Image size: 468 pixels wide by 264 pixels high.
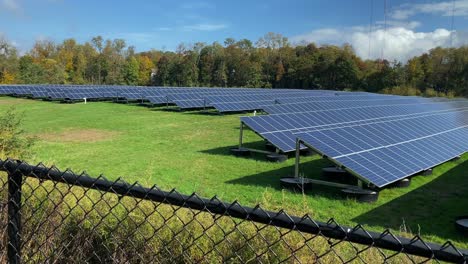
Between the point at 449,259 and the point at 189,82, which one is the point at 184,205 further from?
the point at 189,82

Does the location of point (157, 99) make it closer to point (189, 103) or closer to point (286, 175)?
point (189, 103)

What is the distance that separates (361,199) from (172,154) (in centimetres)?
695

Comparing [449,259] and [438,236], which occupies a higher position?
[449,259]

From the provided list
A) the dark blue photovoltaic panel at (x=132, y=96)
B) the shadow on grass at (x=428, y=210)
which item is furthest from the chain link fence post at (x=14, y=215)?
the dark blue photovoltaic panel at (x=132, y=96)

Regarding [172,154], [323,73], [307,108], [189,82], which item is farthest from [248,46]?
[172,154]

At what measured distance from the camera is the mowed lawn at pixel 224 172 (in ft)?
27.8

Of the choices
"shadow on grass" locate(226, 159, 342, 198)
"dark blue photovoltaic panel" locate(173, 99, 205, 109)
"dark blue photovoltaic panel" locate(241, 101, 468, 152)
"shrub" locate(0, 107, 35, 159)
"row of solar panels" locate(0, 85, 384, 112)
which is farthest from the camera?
"row of solar panels" locate(0, 85, 384, 112)

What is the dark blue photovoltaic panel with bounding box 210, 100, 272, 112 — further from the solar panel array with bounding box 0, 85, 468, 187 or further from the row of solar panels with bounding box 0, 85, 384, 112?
the solar panel array with bounding box 0, 85, 468, 187

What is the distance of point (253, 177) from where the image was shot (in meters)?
11.6

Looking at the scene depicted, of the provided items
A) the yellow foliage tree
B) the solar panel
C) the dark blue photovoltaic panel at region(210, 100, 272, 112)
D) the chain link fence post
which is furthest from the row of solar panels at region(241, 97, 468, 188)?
the yellow foliage tree

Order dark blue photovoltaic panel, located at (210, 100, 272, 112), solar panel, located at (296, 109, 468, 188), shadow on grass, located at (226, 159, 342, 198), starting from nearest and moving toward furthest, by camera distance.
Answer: solar panel, located at (296, 109, 468, 188)
shadow on grass, located at (226, 159, 342, 198)
dark blue photovoltaic panel, located at (210, 100, 272, 112)

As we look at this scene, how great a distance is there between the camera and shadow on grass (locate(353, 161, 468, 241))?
7.92 m

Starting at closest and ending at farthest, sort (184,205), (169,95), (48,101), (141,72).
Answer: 1. (184,205)
2. (169,95)
3. (48,101)
4. (141,72)

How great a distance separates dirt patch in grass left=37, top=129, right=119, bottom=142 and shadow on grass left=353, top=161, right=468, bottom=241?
12.0 meters
